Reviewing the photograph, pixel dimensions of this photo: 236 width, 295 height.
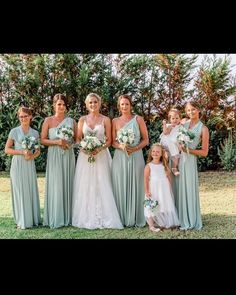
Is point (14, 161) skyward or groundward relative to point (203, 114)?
groundward

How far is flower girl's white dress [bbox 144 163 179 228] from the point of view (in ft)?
24.3

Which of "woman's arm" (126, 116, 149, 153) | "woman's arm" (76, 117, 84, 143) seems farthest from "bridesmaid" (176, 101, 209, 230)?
"woman's arm" (76, 117, 84, 143)

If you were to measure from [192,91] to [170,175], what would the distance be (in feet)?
9.74

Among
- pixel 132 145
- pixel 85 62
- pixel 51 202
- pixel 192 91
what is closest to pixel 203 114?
pixel 192 91

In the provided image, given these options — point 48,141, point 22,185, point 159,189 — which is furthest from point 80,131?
point 159,189

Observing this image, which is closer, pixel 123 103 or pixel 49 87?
pixel 123 103

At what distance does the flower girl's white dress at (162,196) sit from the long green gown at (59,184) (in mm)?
1078

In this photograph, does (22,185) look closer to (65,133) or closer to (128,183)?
(65,133)

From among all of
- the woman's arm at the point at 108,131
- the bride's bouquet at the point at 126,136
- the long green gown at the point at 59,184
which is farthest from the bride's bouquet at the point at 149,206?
the long green gown at the point at 59,184

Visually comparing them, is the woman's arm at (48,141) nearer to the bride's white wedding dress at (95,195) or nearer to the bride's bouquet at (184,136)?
the bride's white wedding dress at (95,195)

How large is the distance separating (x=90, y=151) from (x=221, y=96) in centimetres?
371

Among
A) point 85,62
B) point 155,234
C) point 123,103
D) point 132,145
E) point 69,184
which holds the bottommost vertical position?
point 155,234

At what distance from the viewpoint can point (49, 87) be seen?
10.3m

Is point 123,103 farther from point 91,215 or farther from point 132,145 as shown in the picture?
point 91,215
